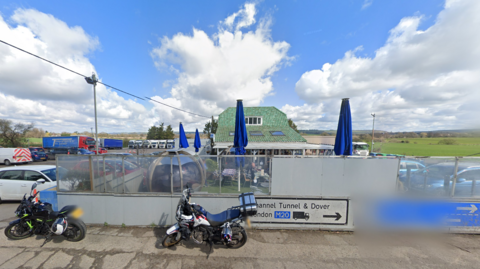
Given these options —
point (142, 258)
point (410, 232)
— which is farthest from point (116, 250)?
point (410, 232)

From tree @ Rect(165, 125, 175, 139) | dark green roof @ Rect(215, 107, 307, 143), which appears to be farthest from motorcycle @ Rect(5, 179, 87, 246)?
tree @ Rect(165, 125, 175, 139)

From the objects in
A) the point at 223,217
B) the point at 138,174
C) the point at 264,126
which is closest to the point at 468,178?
the point at 223,217

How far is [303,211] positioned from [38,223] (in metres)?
7.35

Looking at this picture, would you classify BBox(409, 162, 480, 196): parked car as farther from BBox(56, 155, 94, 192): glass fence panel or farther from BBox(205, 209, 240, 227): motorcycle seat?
BBox(56, 155, 94, 192): glass fence panel

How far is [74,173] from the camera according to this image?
16.0ft

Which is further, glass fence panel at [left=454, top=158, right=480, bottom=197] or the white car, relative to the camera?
the white car

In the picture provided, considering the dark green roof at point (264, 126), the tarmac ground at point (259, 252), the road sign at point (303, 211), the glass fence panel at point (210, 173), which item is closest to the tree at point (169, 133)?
the dark green roof at point (264, 126)

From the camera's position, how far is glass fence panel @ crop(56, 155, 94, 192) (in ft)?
15.9

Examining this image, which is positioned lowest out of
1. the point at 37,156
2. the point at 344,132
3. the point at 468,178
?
the point at 37,156

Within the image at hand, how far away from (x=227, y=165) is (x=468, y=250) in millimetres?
6537

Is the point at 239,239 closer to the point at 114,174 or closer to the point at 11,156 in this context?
the point at 114,174

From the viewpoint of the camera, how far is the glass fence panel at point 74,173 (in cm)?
484

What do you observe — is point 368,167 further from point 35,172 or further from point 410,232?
point 35,172

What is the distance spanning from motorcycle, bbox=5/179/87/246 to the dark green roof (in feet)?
44.2
